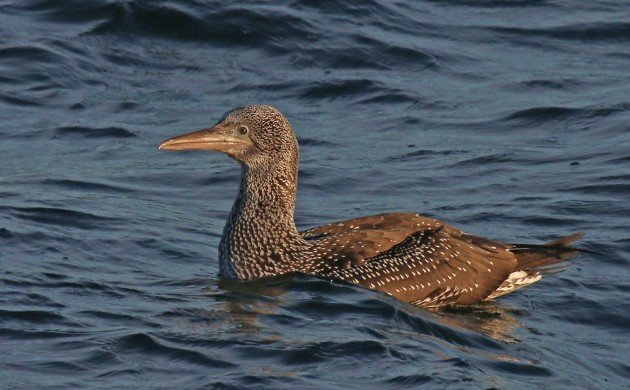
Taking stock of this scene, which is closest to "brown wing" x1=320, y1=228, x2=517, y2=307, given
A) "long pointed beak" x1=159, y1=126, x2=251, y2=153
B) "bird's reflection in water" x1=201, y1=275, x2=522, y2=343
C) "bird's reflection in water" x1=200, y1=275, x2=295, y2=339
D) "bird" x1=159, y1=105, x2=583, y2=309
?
"bird" x1=159, y1=105, x2=583, y2=309

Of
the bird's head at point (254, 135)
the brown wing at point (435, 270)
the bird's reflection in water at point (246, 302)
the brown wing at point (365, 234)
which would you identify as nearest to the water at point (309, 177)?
the bird's reflection in water at point (246, 302)

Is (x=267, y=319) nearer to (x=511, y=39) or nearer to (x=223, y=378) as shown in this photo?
(x=223, y=378)

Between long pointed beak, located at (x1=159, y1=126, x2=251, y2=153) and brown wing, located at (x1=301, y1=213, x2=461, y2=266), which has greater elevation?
long pointed beak, located at (x1=159, y1=126, x2=251, y2=153)

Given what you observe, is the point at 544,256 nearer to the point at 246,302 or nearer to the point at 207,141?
the point at 246,302

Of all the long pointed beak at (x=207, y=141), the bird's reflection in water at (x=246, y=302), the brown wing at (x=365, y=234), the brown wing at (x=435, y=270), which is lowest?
the bird's reflection in water at (x=246, y=302)

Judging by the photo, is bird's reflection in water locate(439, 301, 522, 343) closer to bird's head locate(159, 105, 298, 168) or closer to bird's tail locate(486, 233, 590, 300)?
bird's tail locate(486, 233, 590, 300)

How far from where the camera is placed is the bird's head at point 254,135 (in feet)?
43.6

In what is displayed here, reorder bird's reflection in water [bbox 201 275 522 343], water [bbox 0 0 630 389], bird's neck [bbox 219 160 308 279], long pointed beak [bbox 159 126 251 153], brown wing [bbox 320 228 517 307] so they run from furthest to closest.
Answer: bird's neck [bbox 219 160 308 279] < long pointed beak [bbox 159 126 251 153] < brown wing [bbox 320 228 517 307] < bird's reflection in water [bbox 201 275 522 343] < water [bbox 0 0 630 389]

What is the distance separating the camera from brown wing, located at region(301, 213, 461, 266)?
42.3 ft

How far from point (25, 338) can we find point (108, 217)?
4418mm

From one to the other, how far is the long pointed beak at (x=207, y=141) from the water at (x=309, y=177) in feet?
3.83

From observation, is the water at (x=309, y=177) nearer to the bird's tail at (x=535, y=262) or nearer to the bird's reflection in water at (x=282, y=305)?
the bird's reflection in water at (x=282, y=305)

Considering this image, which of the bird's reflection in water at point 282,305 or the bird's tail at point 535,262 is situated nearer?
the bird's reflection in water at point 282,305

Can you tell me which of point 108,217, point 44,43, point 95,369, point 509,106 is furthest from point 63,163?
point 95,369
